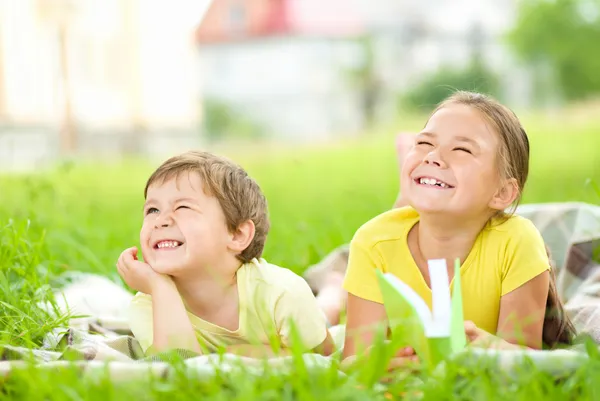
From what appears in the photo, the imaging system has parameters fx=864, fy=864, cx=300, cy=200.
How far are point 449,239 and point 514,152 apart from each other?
29 cm

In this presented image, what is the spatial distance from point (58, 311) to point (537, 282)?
132 centimetres

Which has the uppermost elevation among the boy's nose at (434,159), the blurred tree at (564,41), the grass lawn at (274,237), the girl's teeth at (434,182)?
the blurred tree at (564,41)

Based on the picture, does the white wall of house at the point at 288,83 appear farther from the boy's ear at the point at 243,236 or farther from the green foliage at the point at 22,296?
the boy's ear at the point at 243,236

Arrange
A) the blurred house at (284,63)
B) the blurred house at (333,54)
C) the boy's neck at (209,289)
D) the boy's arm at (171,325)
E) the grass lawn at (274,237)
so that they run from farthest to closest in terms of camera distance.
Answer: the blurred house at (284,63) < the blurred house at (333,54) < the boy's neck at (209,289) < the boy's arm at (171,325) < the grass lawn at (274,237)

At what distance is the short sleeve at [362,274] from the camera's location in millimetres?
2293

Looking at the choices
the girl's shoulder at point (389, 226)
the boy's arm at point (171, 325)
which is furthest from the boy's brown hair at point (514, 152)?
the boy's arm at point (171, 325)

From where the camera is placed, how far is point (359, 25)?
23062 millimetres

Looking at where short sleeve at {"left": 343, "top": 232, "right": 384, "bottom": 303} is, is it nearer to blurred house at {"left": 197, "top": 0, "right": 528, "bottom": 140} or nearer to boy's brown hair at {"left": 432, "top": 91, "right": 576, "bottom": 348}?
boy's brown hair at {"left": 432, "top": 91, "right": 576, "bottom": 348}

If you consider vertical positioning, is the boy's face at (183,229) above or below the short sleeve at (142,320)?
above

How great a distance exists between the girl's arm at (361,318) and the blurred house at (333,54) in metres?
14.6

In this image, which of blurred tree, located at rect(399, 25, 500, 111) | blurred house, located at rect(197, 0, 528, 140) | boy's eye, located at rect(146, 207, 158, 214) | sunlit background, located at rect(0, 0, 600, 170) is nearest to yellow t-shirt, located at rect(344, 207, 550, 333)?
boy's eye, located at rect(146, 207, 158, 214)

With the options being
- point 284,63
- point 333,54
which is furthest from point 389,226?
point 284,63

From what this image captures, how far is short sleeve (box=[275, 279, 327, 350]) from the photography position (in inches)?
88.7

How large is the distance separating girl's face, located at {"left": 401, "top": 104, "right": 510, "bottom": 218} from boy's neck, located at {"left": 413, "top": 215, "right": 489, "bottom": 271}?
5cm
